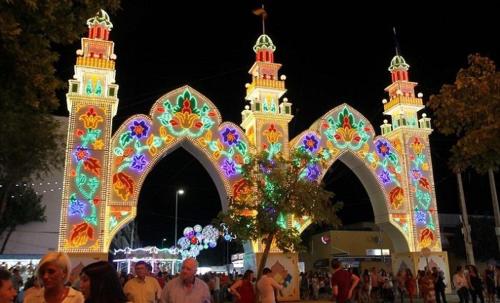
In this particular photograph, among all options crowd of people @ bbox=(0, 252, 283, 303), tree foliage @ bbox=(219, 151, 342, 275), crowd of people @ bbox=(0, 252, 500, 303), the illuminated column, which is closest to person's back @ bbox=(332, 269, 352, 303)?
crowd of people @ bbox=(0, 252, 500, 303)

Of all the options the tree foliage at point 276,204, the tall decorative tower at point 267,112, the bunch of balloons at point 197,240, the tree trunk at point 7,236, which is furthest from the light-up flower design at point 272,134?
the tree trunk at point 7,236

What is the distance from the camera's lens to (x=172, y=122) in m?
21.4

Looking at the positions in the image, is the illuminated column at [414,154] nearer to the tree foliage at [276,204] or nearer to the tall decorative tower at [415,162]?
the tall decorative tower at [415,162]

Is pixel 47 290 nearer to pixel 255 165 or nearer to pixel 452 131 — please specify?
pixel 452 131

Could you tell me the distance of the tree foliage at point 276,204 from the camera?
62.3ft

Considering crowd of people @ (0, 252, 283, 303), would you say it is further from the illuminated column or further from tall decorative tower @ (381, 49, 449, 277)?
the illuminated column

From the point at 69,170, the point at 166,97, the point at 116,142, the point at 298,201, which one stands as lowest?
the point at 298,201

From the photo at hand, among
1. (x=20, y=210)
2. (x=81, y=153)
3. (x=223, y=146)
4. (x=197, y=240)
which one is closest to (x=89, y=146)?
(x=81, y=153)

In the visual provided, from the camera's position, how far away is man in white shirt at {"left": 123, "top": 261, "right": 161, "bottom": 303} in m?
6.85

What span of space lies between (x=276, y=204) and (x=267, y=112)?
4820mm

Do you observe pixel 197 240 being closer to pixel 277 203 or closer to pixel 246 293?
pixel 277 203

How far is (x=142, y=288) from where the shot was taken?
6.91m

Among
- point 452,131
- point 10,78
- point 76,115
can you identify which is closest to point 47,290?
point 10,78

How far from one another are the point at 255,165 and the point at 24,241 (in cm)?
1523
